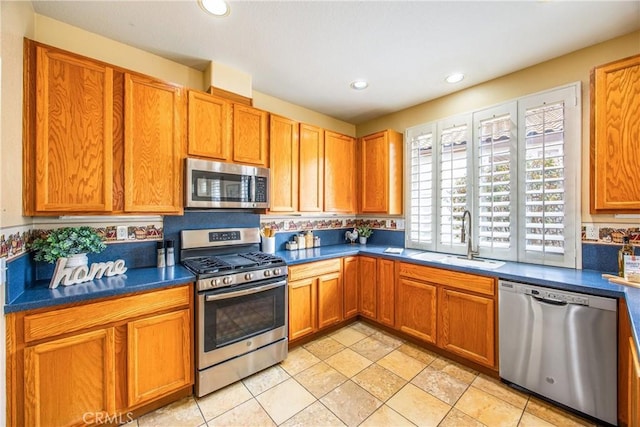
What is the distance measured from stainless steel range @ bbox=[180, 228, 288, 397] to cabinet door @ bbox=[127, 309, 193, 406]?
0.09m

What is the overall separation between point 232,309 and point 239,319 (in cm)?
11

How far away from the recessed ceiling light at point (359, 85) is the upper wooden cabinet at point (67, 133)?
2.04m

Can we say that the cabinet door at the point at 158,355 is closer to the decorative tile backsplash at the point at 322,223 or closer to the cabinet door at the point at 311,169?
the decorative tile backsplash at the point at 322,223

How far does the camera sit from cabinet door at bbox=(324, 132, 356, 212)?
3.25 m

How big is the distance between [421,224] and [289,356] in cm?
202

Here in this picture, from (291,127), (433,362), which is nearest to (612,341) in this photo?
(433,362)

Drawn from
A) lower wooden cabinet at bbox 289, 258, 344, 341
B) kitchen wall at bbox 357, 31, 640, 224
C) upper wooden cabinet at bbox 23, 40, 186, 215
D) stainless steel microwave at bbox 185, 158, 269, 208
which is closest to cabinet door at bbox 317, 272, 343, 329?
lower wooden cabinet at bbox 289, 258, 344, 341

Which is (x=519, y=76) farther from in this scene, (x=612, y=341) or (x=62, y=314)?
(x=62, y=314)

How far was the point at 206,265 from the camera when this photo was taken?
2.12 meters

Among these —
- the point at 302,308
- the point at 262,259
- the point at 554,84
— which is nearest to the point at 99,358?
the point at 262,259

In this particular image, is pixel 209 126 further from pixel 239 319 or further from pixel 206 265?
pixel 239 319

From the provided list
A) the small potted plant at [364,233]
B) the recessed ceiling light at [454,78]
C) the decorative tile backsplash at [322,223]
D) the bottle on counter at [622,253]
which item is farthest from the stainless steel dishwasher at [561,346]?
the recessed ceiling light at [454,78]

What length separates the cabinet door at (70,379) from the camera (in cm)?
141

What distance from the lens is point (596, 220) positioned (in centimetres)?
208
